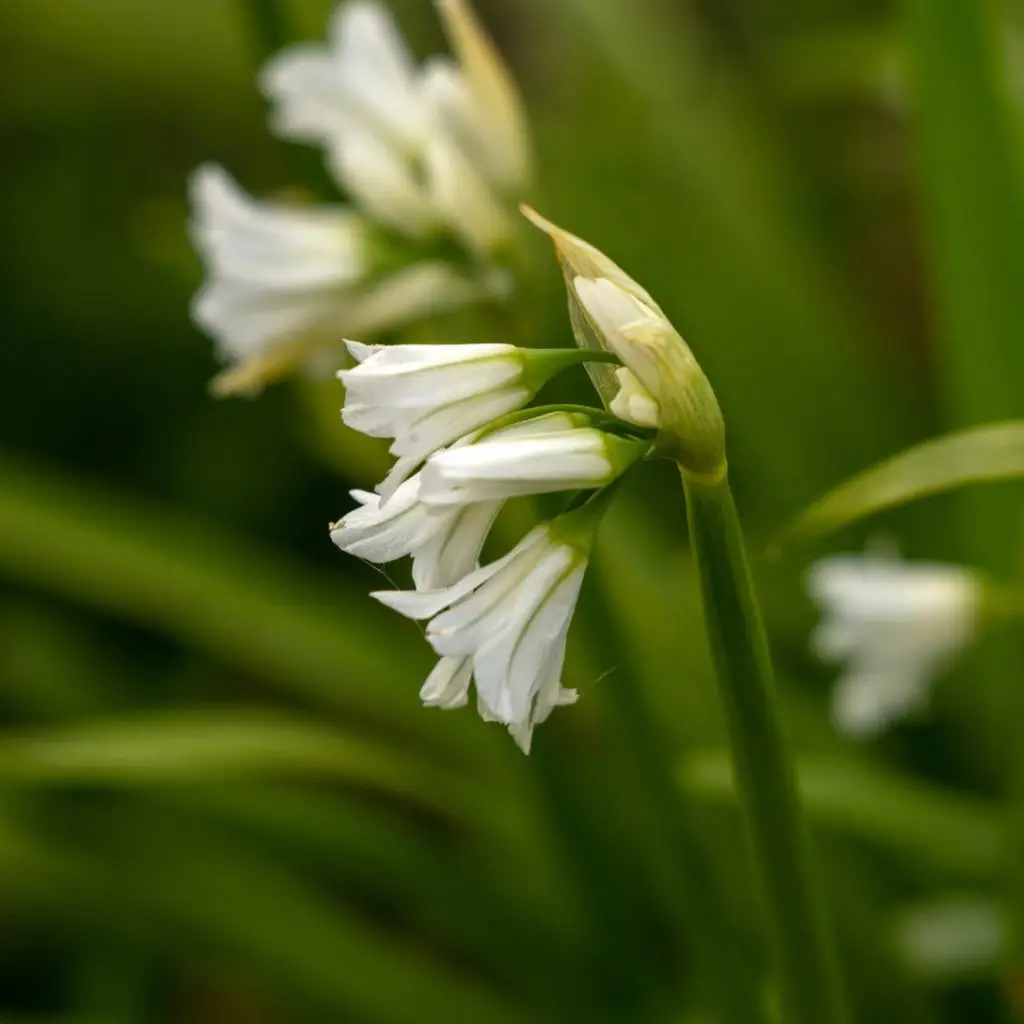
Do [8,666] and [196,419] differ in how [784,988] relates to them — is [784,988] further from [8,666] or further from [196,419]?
[196,419]

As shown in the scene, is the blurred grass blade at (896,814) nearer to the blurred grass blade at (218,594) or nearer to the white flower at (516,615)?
the blurred grass blade at (218,594)

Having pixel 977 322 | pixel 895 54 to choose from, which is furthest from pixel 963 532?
pixel 895 54

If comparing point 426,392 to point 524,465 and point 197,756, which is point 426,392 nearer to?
point 524,465

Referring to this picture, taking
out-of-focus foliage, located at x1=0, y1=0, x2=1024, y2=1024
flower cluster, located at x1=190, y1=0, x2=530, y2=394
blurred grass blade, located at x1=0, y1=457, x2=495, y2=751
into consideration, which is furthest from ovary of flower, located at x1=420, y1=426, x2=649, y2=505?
blurred grass blade, located at x1=0, y1=457, x2=495, y2=751

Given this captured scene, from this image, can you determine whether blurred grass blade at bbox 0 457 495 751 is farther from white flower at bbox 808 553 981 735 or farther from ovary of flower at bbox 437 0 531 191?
ovary of flower at bbox 437 0 531 191

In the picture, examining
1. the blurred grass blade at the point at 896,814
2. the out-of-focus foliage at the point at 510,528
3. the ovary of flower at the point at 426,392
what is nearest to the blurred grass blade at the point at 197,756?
the out-of-focus foliage at the point at 510,528
